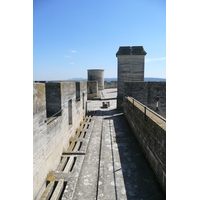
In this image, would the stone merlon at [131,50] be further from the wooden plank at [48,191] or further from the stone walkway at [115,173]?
the wooden plank at [48,191]

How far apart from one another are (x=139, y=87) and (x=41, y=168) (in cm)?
946

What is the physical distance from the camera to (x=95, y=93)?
70.1 ft

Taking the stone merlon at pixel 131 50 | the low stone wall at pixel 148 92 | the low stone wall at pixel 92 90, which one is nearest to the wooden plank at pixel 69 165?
the low stone wall at pixel 148 92

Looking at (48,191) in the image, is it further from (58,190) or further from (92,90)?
(92,90)

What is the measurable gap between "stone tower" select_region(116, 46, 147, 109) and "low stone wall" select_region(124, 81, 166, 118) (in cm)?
213

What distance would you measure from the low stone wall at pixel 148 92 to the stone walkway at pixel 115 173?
5025mm

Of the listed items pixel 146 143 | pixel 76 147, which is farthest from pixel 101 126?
pixel 146 143

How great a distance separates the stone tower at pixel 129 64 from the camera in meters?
14.2

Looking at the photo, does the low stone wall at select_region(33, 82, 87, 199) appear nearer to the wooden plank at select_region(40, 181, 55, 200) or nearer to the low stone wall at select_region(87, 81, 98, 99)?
the wooden plank at select_region(40, 181, 55, 200)

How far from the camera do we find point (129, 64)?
14352 mm

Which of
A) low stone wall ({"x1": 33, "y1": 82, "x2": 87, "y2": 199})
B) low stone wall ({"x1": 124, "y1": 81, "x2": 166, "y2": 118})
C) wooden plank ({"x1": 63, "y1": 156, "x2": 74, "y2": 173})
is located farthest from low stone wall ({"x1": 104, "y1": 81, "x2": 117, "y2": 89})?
wooden plank ({"x1": 63, "y1": 156, "x2": 74, "y2": 173})

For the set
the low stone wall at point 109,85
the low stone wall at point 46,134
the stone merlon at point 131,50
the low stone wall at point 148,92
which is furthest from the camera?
the low stone wall at point 109,85

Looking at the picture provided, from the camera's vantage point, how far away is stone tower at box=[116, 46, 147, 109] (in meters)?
14.2
